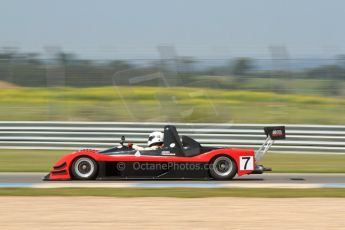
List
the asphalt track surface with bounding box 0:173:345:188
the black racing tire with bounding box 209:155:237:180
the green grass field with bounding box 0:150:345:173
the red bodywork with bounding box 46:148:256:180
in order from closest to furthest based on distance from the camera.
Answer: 1. the asphalt track surface with bounding box 0:173:345:188
2. the red bodywork with bounding box 46:148:256:180
3. the black racing tire with bounding box 209:155:237:180
4. the green grass field with bounding box 0:150:345:173

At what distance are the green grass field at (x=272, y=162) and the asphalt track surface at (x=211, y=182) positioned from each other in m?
1.54

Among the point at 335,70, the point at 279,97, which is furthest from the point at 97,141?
the point at 335,70

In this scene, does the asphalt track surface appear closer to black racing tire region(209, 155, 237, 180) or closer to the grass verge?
black racing tire region(209, 155, 237, 180)

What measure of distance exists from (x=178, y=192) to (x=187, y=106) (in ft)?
30.6

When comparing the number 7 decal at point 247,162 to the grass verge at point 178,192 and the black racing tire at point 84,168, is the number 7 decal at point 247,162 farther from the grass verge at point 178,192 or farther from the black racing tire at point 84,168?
the black racing tire at point 84,168

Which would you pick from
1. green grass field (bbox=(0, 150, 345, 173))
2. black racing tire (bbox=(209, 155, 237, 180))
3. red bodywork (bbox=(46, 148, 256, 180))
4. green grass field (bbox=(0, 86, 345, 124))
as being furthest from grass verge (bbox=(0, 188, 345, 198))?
green grass field (bbox=(0, 86, 345, 124))

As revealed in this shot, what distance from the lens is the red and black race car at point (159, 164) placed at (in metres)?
13.9

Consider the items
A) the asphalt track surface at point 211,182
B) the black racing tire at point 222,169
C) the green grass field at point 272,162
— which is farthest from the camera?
the green grass field at point 272,162

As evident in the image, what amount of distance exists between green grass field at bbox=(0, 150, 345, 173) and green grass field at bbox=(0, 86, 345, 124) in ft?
4.66

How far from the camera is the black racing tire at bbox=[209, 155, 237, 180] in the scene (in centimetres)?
1405

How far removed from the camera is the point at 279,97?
2066 cm
